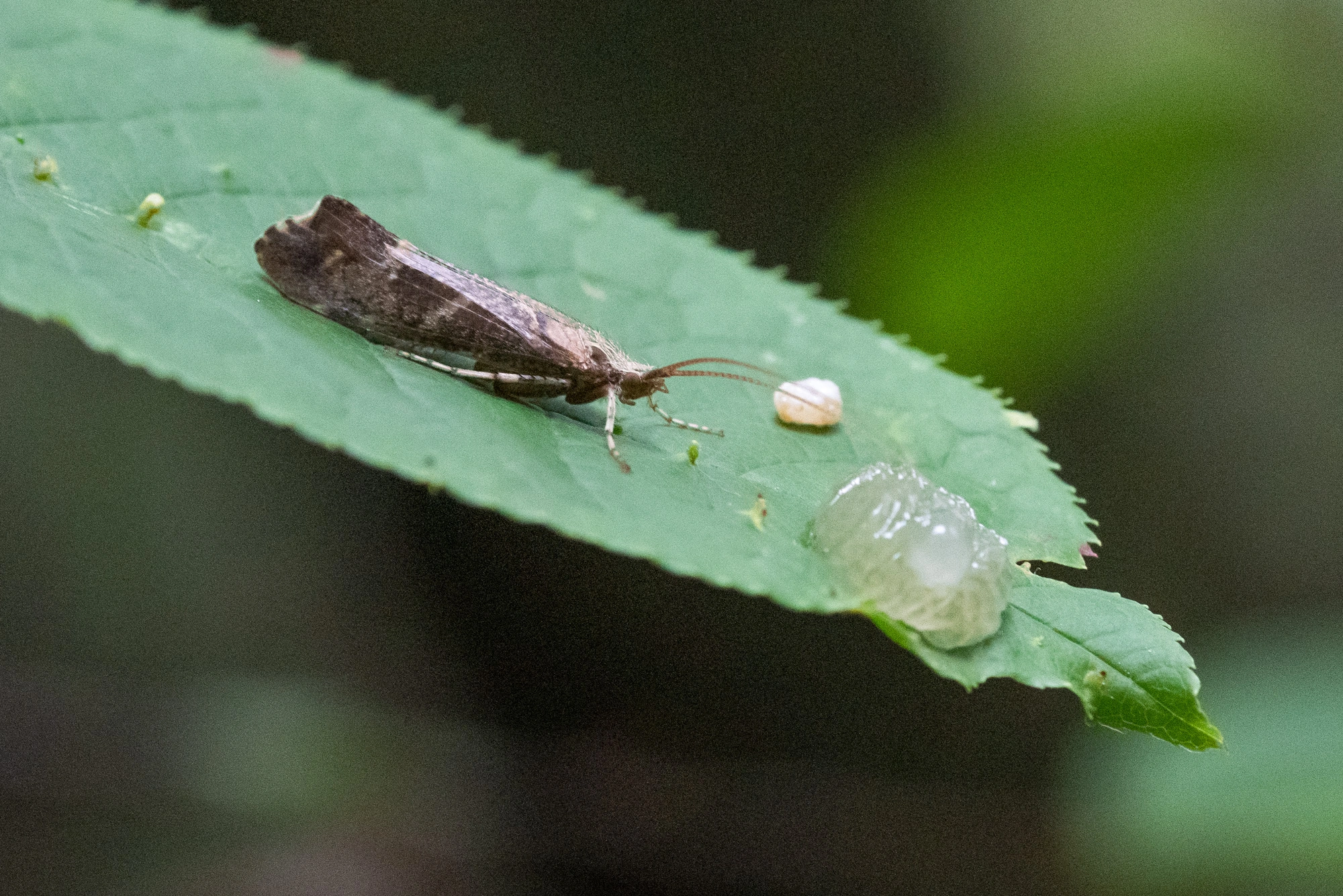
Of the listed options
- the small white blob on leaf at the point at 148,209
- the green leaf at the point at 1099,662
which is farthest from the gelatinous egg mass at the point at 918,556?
the small white blob on leaf at the point at 148,209

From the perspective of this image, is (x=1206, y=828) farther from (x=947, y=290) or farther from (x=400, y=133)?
(x=400, y=133)

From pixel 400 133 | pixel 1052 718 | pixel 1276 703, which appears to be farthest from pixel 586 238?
pixel 1052 718

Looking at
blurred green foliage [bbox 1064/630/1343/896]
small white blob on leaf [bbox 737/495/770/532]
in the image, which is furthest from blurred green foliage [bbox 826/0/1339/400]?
small white blob on leaf [bbox 737/495/770/532]

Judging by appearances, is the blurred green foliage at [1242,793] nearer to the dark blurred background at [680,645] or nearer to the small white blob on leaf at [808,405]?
the dark blurred background at [680,645]

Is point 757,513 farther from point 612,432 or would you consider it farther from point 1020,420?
point 1020,420

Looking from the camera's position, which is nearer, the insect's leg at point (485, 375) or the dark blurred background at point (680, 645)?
the insect's leg at point (485, 375)

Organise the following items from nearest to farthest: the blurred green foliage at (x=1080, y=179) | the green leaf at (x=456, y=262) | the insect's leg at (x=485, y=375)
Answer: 1. the green leaf at (x=456, y=262)
2. the insect's leg at (x=485, y=375)
3. the blurred green foliage at (x=1080, y=179)
